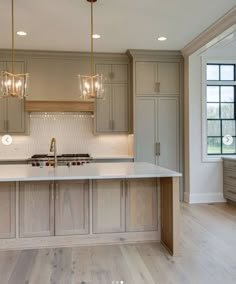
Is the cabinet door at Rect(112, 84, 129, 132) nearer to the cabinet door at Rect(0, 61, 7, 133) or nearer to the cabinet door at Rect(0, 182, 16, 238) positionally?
the cabinet door at Rect(0, 61, 7, 133)

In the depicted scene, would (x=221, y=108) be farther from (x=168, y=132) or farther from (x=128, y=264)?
(x=128, y=264)

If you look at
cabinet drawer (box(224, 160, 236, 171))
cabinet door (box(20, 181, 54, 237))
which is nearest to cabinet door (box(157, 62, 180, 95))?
cabinet drawer (box(224, 160, 236, 171))

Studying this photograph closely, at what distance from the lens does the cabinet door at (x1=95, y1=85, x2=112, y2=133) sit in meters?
5.96

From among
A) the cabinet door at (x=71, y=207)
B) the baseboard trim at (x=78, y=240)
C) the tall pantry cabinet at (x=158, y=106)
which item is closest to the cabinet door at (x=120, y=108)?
the tall pantry cabinet at (x=158, y=106)

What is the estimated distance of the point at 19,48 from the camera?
563 cm

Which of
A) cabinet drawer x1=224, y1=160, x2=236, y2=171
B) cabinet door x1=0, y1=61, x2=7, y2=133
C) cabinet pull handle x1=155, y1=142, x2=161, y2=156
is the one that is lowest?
cabinet drawer x1=224, y1=160, x2=236, y2=171

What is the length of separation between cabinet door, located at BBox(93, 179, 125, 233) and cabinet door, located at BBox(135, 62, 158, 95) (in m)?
2.76

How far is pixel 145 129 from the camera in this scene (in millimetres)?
5914

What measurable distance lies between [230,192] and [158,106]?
2.11 m

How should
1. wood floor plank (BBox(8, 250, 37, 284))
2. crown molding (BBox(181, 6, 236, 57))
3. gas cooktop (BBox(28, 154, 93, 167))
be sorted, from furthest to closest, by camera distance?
1. gas cooktop (BBox(28, 154, 93, 167))
2. crown molding (BBox(181, 6, 236, 57))
3. wood floor plank (BBox(8, 250, 37, 284))

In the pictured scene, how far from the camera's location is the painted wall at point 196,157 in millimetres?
5855

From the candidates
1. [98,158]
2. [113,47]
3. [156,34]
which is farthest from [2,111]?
[156,34]

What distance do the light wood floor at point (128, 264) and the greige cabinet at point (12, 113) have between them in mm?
2917

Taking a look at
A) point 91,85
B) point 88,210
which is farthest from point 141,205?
point 91,85
